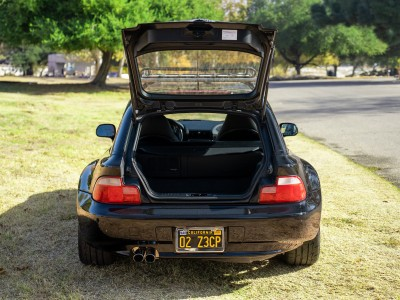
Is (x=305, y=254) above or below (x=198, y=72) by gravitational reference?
below

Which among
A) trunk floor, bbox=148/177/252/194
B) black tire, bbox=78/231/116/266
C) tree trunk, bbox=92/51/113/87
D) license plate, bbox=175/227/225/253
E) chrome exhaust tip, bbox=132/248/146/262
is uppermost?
trunk floor, bbox=148/177/252/194

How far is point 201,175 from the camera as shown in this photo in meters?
4.99

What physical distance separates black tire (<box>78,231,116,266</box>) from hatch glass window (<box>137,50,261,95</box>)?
129 cm

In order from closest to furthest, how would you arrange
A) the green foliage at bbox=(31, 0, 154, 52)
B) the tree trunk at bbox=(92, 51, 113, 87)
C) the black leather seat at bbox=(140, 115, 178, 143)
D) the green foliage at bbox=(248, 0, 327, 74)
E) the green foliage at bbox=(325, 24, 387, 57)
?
the black leather seat at bbox=(140, 115, 178, 143) < the green foliage at bbox=(31, 0, 154, 52) < the tree trunk at bbox=(92, 51, 113, 87) < the green foliage at bbox=(325, 24, 387, 57) < the green foliage at bbox=(248, 0, 327, 74)

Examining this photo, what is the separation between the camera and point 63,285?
13.6 feet

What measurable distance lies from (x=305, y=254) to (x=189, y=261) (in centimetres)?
94

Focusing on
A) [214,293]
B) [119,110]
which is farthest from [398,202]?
[119,110]

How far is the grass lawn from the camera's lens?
4.09 meters

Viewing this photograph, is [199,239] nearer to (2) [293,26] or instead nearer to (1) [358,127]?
(1) [358,127]

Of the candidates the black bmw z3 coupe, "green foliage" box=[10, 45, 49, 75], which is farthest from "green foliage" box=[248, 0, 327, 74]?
the black bmw z3 coupe

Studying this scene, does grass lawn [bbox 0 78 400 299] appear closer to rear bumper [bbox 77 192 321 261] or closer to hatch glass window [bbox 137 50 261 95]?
rear bumper [bbox 77 192 321 261]

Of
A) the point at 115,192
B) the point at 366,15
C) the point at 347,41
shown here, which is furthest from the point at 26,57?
the point at 115,192

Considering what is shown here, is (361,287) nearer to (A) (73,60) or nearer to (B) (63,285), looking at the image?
(B) (63,285)

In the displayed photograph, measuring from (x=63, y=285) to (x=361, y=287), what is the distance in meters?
2.14
